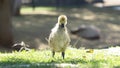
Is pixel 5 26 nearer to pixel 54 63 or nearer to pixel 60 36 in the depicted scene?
pixel 60 36

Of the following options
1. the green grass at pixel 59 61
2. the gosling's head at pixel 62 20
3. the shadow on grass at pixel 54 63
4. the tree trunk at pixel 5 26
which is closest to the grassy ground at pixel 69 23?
the tree trunk at pixel 5 26

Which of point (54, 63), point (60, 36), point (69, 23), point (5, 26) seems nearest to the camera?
point (54, 63)

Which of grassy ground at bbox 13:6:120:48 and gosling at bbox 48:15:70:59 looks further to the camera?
grassy ground at bbox 13:6:120:48

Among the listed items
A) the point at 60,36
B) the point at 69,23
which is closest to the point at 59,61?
the point at 60,36

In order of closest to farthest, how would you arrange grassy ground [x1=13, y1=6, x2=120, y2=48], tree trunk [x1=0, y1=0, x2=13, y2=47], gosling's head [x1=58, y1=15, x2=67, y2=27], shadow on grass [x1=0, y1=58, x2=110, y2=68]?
shadow on grass [x1=0, y1=58, x2=110, y2=68]
gosling's head [x1=58, y1=15, x2=67, y2=27]
tree trunk [x1=0, y1=0, x2=13, y2=47]
grassy ground [x1=13, y1=6, x2=120, y2=48]

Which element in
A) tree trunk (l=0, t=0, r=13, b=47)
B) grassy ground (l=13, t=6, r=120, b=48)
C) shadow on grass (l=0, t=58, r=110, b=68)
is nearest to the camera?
shadow on grass (l=0, t=58, r=110, b=68)

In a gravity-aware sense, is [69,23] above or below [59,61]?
below

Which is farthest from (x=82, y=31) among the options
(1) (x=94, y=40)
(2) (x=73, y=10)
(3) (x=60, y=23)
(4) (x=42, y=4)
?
(3) (x=60, y=23)

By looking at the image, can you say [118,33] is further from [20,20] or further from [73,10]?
[73,10]

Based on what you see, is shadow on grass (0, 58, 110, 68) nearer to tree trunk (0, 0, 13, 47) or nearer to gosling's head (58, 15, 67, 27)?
gosling's head (58, 15, 67, 27)

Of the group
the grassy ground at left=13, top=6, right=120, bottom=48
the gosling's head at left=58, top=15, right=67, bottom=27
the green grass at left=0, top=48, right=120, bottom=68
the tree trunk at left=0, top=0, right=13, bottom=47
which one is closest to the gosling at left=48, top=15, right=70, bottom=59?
the gosling's head at left=58, top=15, right=67, bottom=27

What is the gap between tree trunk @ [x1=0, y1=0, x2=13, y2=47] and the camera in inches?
739

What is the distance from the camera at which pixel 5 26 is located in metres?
19.0

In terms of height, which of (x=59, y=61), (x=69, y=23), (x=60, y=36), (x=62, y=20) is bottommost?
(x=69, y=23)
